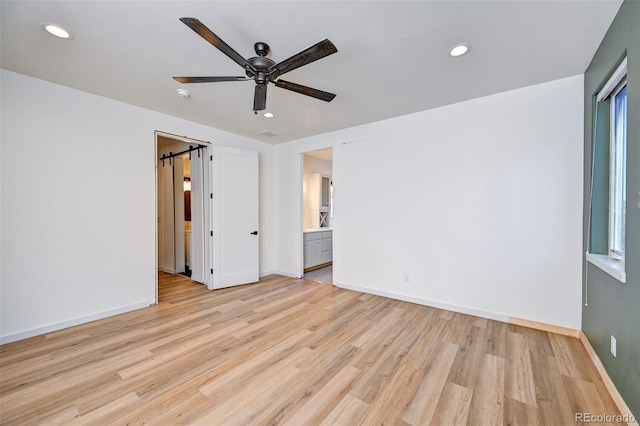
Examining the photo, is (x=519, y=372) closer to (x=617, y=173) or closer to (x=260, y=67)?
(x=617, y=173)

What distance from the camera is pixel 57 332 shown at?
280cm

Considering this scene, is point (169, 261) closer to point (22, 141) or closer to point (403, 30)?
point (22, 141)

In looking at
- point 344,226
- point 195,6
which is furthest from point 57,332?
point 344,226

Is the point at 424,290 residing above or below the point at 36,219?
below

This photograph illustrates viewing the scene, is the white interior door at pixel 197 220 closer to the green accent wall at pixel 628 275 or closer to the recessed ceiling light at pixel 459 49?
the recessed ceiling light at pixel 459 49

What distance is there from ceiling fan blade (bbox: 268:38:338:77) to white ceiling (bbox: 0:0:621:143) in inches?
11.6

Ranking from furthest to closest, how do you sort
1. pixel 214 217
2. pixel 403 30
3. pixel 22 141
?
pixel 214 217
pixel 22 141
pixel 403 30

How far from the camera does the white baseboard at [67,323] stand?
8.48 feet

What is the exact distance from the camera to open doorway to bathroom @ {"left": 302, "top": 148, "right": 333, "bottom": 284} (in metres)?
5.65

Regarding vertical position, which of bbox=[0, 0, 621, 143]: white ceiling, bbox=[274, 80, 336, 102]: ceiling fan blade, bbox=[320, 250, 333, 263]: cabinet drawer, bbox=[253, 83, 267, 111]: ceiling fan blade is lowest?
bbox=[320, 250, 333, 263]: cabinet drawer

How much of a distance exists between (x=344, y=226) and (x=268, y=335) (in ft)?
7.23

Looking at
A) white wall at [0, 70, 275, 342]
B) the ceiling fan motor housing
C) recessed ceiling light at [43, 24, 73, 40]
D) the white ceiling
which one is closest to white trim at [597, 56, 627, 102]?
the white ceiling

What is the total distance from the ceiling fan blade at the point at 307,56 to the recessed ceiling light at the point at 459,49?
3.82 feet

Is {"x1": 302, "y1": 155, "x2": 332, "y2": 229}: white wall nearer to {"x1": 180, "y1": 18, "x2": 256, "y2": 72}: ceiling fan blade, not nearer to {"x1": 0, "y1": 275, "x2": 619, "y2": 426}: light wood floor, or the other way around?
{"x1": 0, "y1": 275, "x2": 619, "y2": 426}: light wood floor
